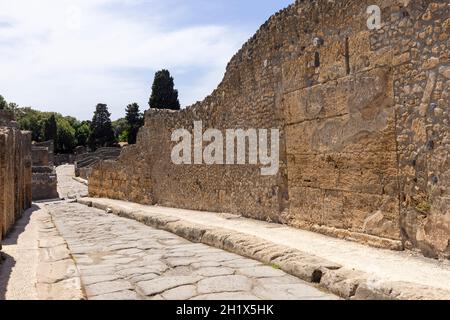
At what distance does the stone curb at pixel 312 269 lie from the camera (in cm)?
357

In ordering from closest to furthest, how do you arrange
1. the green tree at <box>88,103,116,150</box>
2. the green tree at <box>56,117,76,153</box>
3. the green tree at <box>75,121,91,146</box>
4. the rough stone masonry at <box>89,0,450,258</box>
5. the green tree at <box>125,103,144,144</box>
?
1. the rough stone masonry at <box>89,0,450,258</box>
2. the green tree at <box>125,103,144,144</box>
3. the green tree at <box>88,103,116,150</box>
4. the green tree at <box>56,117,76,153</box>
5. the green tree at <box>75,121,91,146</box>

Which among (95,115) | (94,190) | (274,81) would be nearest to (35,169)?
(94,190)

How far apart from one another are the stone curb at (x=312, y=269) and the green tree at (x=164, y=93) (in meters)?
36.5

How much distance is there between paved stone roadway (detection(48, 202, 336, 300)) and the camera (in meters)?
4.12

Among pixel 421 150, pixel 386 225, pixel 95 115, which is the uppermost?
pixel 95 115

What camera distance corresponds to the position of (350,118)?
20.9 feet

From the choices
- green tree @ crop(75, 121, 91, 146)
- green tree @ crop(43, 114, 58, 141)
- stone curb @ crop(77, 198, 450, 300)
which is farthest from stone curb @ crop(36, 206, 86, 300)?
green tree @ crop(75, 121, 91, 146)

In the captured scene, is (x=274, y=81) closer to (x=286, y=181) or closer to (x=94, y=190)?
(x=286, y=181)

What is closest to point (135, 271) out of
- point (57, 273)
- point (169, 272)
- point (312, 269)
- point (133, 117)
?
point (169, 272)

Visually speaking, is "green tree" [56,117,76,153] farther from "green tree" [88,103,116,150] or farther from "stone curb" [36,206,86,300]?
"stone curb" [36,206,86,300]

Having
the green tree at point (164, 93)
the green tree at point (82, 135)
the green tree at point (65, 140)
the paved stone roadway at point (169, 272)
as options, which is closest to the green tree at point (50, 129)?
the green tree at point (65, 140)

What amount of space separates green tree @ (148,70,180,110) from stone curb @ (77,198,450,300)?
3649 cm
